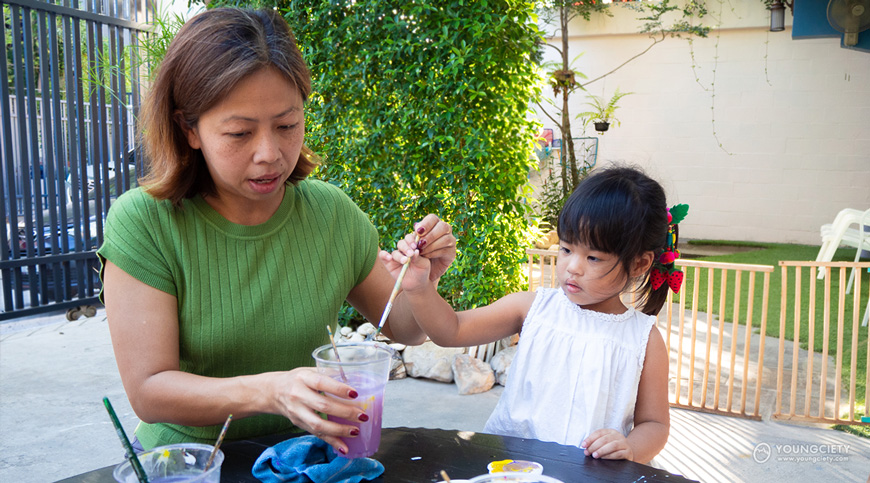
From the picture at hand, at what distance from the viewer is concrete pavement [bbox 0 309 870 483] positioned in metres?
3.22

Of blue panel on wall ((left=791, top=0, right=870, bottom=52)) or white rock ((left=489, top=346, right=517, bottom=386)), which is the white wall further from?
white rock ((left=489, top=346, right=517, bottom=386))

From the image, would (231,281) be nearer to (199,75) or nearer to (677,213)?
(199,75)

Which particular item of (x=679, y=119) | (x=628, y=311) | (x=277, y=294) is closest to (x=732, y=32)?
(x=679, y=119)

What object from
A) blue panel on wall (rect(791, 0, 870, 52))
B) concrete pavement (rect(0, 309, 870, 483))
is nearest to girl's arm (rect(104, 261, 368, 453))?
concrete pavement (rect(0, 309, 870, 483))

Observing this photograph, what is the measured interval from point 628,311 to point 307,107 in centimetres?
324

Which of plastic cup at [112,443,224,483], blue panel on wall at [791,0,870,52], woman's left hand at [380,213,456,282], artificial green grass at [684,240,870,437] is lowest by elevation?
artificial green grass at [684,240,870,437]

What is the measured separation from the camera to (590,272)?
70.9 inches

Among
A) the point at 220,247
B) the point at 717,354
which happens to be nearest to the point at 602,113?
the point at 717,354

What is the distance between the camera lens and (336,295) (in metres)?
1.73

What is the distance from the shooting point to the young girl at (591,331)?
5.90ft

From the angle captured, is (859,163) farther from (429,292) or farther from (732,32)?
(429,292)

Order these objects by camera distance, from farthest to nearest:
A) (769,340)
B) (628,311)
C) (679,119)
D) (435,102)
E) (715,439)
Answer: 1. (679,119)
2. (769,340)
3. (435,102)
4. (715,439)
5. (628,311)

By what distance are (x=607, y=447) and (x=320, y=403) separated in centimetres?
65

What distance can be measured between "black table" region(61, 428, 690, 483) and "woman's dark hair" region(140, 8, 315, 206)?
0.60m
